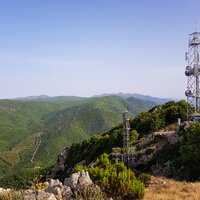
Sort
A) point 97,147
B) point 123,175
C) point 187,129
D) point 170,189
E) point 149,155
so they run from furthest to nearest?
point 97,147
point 149,155
point 187,129
point 170,189
point 123,175

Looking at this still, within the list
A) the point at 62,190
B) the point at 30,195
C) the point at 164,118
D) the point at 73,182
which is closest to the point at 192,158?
the point at 73,182

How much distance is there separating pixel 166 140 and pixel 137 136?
1074 cm

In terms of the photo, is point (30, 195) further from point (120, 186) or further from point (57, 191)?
point (120, 186)

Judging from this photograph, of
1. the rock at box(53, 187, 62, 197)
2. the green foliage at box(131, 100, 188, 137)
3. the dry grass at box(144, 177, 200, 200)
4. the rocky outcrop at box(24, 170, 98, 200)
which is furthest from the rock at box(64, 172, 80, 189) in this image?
the green foliage at box(131, 100, 188, 137)

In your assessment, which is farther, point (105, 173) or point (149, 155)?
point (149, 155)

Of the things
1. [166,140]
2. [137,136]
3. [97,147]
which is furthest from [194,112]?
[97,147]

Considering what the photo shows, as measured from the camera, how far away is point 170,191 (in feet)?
36.8

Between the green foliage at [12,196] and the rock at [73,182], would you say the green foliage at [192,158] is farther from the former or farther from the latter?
the green foliage at [12,196]

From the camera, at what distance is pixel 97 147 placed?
140 ft

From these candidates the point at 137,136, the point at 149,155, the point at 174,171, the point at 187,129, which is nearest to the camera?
the point at 174,171

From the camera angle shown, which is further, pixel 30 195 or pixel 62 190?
pixel 62 190

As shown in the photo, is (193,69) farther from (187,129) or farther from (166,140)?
(166,140)

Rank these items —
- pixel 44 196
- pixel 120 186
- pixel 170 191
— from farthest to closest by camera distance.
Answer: pixel 170 191 < pixel 120 186 < pixel 44 196

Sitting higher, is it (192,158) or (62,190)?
(62,190)
